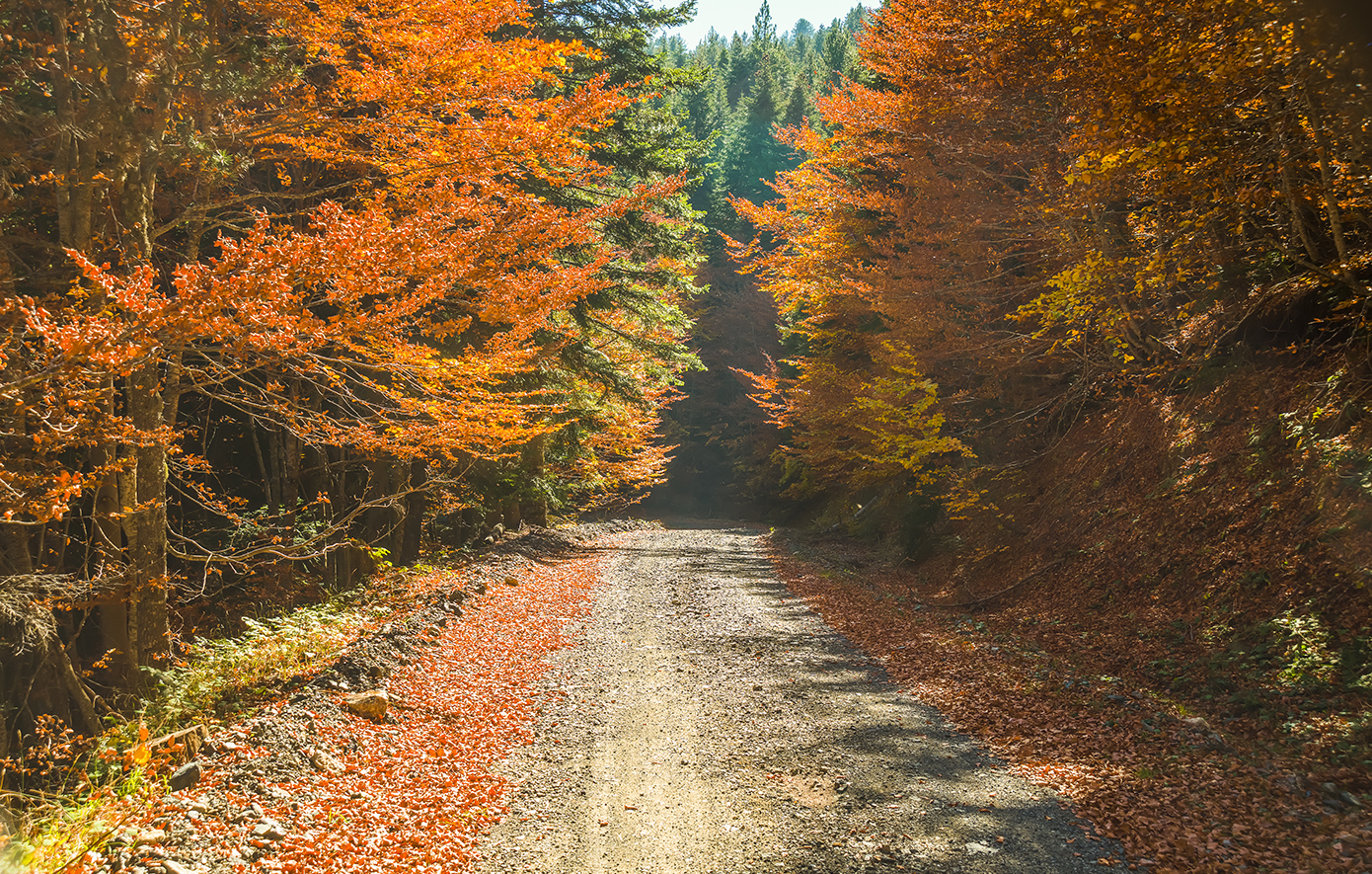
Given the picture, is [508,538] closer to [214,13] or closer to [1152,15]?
[214,13]

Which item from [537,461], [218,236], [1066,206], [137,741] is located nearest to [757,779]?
[137,741]

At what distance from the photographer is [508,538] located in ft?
63.0

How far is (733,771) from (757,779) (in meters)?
0.26

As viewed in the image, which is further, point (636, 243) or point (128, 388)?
point (636, 243)

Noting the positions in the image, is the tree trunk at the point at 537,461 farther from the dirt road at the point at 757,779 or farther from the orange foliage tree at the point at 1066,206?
the dirt road at the point at 757,779

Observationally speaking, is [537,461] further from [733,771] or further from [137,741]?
[733,771]

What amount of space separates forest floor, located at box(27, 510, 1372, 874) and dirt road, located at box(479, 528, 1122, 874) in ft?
0.08

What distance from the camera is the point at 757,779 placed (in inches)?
244

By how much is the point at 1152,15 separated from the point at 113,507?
12.0 metres

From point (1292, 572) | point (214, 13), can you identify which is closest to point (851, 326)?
point (1292, 572)

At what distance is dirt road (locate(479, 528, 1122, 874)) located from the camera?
502 cm

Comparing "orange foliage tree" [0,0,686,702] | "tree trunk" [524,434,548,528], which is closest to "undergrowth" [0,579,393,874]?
"orange foliage tree" [0,0,686,702]

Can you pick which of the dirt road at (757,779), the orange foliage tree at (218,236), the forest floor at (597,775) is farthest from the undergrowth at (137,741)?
the dirt road at (757,779)

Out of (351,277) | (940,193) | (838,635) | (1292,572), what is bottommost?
(838,635)
